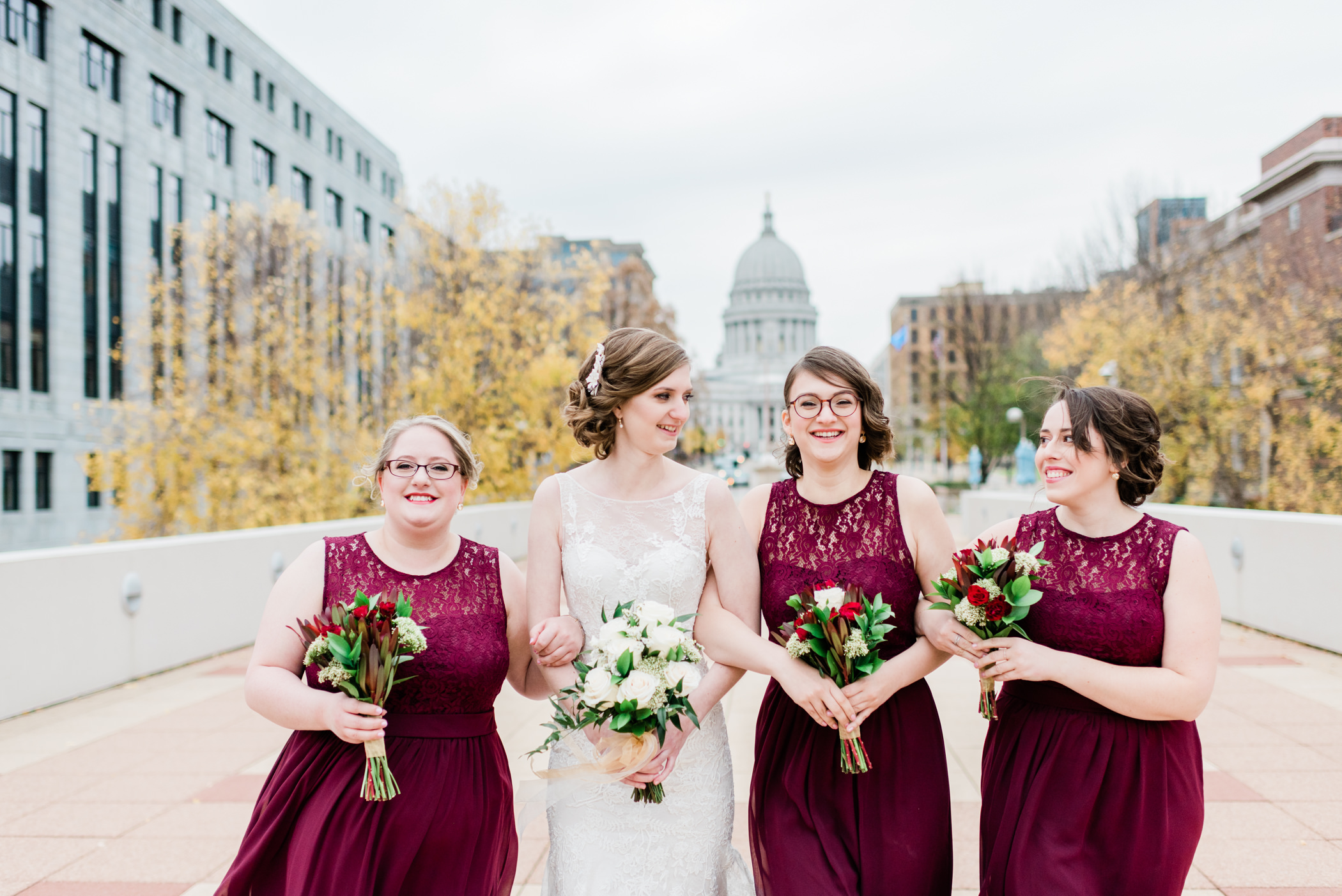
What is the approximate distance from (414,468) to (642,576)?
898mm

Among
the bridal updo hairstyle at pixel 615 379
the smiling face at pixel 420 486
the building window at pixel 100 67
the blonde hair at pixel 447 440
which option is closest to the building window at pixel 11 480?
the building window at pixel 100 67

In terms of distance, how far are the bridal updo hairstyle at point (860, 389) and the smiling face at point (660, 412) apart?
0.38m

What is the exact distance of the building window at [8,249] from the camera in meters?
26.3

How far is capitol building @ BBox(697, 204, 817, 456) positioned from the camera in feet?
389

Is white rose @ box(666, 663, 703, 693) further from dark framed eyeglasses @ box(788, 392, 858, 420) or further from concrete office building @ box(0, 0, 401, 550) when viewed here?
concrete office building @ box(0, 0, 401, 550)

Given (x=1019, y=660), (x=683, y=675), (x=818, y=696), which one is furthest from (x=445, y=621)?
(x=1019, y=660)

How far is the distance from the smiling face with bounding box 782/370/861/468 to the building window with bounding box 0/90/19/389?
102 feet

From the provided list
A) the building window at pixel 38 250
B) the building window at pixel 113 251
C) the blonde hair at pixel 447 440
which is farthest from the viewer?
the building window at pixel 113 251

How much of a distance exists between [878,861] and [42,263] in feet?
109

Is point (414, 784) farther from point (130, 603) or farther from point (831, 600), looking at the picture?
point (130, 603)

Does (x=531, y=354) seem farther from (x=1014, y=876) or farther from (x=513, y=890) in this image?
(x=1014, y=876)

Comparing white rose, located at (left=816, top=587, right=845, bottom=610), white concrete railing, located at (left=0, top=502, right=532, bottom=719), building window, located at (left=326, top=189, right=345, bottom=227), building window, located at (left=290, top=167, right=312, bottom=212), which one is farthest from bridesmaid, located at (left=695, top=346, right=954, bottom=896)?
building window, located at (left=326, top=189, right=345, bottom=227)

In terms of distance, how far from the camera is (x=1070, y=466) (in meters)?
2.97

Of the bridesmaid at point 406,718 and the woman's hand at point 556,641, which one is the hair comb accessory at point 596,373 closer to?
the bridesmaid at point 406,718
